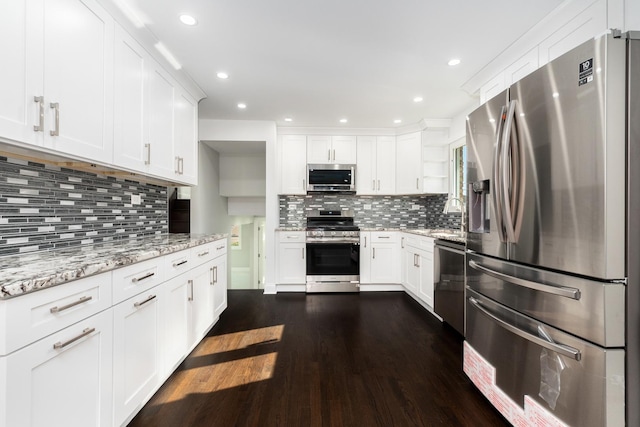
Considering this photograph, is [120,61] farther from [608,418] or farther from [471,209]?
[608,418]

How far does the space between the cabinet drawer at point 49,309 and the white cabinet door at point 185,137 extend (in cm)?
148

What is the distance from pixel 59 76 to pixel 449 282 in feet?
9.88

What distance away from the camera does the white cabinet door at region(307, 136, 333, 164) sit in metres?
4.20

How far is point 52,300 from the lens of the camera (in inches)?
39.3

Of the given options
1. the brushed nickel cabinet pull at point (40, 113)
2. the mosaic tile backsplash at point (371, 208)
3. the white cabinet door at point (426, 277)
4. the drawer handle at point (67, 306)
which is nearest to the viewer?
the drawer handle at point (67, 306)

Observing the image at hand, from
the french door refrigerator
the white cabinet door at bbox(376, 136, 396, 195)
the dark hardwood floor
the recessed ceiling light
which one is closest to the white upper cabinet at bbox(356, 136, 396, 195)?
the white cabinet door at bbox(376, 136, 396, 195)

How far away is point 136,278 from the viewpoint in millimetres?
1480

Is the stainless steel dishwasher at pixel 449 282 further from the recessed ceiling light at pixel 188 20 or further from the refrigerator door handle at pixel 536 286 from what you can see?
the recessed ceiling light at pixel 188 20

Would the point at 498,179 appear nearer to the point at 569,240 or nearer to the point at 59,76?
the point at 569,240

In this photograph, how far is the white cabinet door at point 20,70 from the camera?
43.9 inches

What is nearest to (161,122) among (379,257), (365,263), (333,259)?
(333,259)

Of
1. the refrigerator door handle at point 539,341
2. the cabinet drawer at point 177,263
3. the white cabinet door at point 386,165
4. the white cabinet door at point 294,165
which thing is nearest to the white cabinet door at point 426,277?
the white cabinet door at point 386,165

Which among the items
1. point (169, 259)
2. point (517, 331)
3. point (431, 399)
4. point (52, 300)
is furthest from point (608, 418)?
point (169, 259)

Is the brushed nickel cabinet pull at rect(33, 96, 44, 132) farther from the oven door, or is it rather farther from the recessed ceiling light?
the oven door
